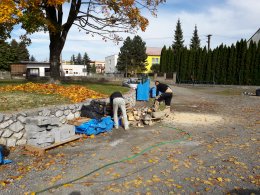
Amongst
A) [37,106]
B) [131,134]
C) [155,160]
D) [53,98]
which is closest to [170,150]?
[155,160]

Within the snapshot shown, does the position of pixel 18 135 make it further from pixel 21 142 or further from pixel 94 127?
pixel 94 127

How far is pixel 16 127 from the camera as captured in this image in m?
7.70

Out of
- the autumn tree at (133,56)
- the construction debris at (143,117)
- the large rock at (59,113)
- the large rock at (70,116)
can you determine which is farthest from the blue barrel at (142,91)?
the autumn tree at (133,56)

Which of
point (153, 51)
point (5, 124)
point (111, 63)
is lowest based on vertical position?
point (5, 124)

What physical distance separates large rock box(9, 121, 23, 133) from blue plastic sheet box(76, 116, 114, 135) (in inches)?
74.8

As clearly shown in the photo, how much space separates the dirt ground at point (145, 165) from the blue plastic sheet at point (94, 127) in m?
0.29

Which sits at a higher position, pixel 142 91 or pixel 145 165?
pixel 142 91

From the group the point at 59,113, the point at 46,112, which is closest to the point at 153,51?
the point at 59,113

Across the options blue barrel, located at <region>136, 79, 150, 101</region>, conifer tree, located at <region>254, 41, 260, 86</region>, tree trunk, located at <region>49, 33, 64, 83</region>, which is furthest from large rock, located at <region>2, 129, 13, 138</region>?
conifer tree, located at <region>254, 41, 260, 86</region>

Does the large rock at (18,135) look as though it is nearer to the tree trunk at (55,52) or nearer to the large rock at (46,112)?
the large rock at (46,112)

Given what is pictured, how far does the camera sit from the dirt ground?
519cm

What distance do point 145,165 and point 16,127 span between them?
3.87 metres

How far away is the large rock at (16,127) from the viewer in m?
7.61

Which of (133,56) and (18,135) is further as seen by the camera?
(133,56)
